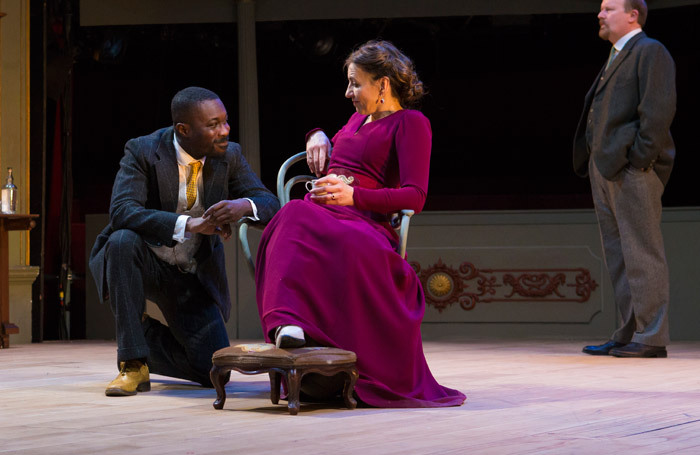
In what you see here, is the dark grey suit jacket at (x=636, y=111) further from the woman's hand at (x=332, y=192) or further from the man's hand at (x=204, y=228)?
the man's hand at (x=204, y=228)

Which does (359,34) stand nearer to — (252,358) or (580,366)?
(580,366)

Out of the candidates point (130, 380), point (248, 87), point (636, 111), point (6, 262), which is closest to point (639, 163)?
point (636, 111)

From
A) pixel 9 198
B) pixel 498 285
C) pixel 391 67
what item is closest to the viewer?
pixel 391 67

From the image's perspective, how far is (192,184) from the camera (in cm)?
290

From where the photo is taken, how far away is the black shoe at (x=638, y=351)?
4027 mm

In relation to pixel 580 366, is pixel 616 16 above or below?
above

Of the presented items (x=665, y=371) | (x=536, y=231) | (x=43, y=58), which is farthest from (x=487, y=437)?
(x=43, y=58)

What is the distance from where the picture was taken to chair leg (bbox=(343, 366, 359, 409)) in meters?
2.35

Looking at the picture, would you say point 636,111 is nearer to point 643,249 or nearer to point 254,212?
point 643,249

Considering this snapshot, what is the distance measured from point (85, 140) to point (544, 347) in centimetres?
454

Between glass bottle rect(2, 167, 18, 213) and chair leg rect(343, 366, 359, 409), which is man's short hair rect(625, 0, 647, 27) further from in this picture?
glass bottle rect(2, 167, 18, 213)

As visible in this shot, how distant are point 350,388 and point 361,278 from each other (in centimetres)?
28

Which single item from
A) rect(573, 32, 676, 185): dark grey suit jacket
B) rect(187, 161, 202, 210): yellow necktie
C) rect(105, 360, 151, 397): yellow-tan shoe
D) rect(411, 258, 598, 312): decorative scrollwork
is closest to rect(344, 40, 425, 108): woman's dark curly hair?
rect(187, 161, 202, 210): yellow necktie

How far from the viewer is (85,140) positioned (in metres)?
7.68
